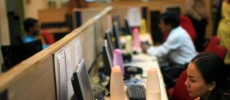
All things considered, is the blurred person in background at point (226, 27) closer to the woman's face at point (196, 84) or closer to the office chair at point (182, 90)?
the office chair at point (182, 90)

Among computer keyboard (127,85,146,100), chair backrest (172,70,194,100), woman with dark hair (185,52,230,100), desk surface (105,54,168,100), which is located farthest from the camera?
desk surface (105,54,168,100)

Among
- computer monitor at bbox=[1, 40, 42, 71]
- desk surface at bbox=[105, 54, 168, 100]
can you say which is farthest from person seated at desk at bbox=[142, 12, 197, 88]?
computer monitor at bbox=[1, 40, 42, 71]

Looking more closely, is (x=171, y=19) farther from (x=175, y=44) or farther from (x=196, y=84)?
(x=196, y=84)

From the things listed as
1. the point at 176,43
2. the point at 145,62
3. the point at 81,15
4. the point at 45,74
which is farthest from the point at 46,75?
the point at 81,15

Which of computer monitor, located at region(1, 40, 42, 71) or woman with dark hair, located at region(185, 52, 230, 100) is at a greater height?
woman with dark hair, located at region(185, 52, 230, 100)

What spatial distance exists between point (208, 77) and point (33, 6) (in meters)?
5.69

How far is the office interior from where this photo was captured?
Result: 1.22m

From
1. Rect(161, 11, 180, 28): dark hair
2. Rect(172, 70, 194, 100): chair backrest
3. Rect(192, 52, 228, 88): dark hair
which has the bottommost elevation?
Rect(172, 70, 194, 100): chair backrest

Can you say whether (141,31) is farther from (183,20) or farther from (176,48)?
(176,48)

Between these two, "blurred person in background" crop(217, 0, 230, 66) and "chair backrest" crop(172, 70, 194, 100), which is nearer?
"chair backrest" crop(172, 70, 194, 100)

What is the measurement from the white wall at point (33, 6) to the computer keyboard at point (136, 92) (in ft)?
15.6

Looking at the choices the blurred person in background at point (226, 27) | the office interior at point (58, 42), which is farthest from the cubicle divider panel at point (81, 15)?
the blurred person in background at point (226, 27)

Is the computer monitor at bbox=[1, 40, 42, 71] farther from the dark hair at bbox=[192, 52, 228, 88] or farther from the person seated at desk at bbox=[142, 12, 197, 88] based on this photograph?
the dark hair at bbox=[192, 52, 228, 88]

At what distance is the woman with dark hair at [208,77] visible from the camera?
1.77 meters
